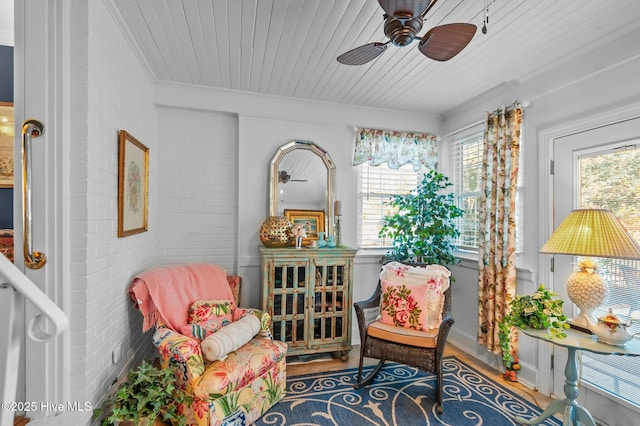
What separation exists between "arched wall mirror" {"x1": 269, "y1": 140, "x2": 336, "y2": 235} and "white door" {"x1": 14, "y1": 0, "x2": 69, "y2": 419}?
1.83 meters

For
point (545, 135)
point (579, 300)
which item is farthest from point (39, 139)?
point (545, 135)

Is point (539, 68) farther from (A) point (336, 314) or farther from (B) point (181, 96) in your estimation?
(B) point (181, 96)

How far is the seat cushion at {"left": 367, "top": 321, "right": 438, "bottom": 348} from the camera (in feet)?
7.74

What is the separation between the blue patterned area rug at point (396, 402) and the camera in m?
2.15

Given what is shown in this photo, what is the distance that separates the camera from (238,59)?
8.12 ft

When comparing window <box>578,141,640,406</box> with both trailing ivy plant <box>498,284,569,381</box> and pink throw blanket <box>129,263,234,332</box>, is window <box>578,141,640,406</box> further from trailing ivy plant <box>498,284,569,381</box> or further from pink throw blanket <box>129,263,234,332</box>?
pink throw blanket <box>129,263,234,332</box>

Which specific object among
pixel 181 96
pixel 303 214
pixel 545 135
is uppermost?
pixel 181 96

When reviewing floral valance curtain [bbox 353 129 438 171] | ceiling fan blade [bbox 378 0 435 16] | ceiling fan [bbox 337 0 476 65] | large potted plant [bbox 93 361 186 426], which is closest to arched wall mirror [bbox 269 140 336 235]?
floral valance curtain [bbox 353 129 438 171]

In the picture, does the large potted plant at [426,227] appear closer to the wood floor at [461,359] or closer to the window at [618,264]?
the wood floor at [461,359]

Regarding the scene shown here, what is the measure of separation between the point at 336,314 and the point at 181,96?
250 cm

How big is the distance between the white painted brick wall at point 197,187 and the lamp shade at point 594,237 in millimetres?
2685

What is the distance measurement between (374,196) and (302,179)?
→ 89cm

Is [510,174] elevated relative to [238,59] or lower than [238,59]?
lower

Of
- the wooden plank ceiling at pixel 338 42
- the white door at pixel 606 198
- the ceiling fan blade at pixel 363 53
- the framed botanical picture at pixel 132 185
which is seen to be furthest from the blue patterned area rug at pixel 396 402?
the wooden plank ceiling at pixel 338 42
